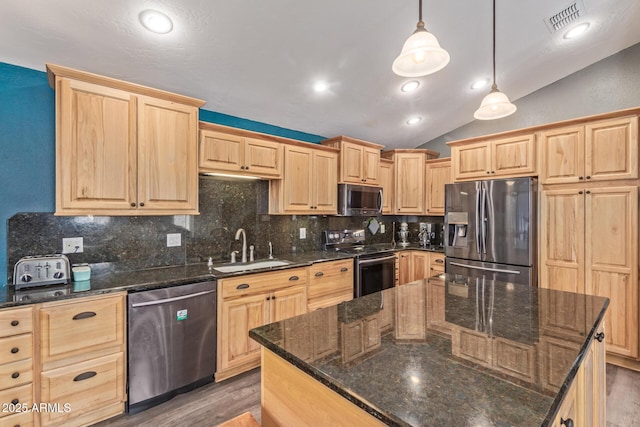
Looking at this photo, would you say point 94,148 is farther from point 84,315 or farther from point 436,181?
point 436,181

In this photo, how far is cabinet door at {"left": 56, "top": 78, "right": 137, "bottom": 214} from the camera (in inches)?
78.6

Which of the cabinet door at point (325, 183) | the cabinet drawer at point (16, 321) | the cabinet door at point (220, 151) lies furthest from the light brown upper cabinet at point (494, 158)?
the cabinet drawer at point (16, 321)

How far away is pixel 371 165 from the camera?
4.07 meters

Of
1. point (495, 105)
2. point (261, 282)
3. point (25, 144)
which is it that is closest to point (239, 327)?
point (261, 282)

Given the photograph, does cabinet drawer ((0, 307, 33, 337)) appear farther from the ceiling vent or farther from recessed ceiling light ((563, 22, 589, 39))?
recessed ceiling light ((563, 22, 589, 39))

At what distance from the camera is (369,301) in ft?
5.27

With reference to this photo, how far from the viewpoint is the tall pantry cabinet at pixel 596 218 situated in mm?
2729

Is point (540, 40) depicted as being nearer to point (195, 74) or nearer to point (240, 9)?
point (240, 9)

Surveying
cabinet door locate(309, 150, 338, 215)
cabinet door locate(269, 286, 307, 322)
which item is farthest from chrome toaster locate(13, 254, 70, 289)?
cabinet door locate(309, 150, 338, 215)

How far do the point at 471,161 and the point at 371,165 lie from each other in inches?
48.5

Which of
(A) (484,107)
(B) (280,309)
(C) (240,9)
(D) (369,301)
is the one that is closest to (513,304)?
(D) (369,301)

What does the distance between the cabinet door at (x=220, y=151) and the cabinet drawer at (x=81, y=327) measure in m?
1.28

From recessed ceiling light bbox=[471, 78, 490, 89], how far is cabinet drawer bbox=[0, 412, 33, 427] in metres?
4.66

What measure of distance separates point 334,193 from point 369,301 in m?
2.22
